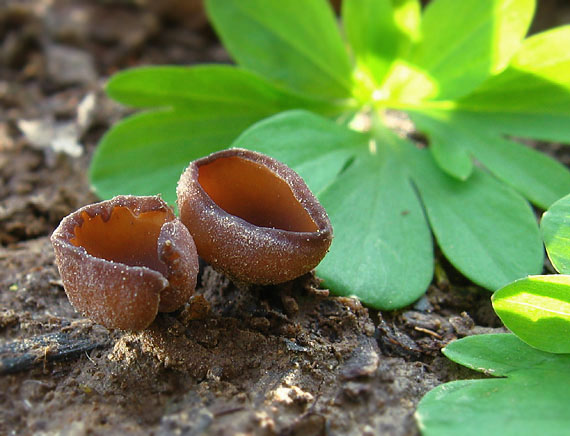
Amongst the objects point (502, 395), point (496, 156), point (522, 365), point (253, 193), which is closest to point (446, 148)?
point (496, 156)

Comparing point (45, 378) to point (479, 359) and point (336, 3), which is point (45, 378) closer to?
point (479, 359)

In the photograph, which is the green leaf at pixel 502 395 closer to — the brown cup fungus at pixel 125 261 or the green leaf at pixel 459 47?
the brown cup fungus at pixel 125 261

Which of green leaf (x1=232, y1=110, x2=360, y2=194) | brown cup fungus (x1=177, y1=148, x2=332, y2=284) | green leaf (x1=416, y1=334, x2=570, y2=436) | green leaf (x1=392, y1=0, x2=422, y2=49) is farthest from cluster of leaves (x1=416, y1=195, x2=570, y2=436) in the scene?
green leaf (x1=392, y1=0, x2=422, y2=49)

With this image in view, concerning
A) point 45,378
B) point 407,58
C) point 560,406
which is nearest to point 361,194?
point 407,58

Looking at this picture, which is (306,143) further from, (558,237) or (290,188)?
(558,237)

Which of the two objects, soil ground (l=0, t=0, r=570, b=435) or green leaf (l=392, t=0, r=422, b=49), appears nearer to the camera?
soil ground (l=0, t=0, r=570, b=435)

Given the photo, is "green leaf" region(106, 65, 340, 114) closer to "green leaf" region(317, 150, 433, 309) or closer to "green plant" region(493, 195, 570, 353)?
"green leaf" region(317, 150, 433, 309)
